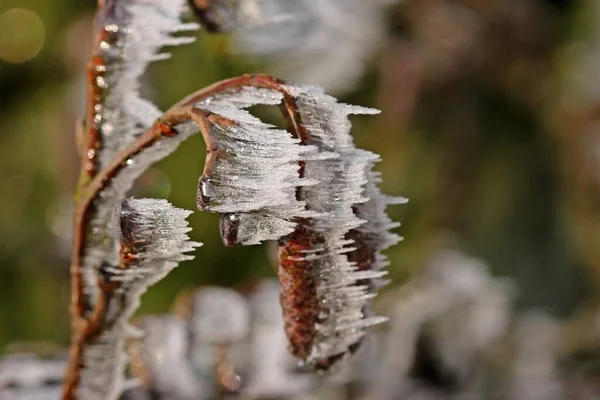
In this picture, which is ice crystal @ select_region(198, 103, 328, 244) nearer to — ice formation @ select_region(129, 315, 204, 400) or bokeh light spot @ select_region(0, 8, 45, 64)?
ice formation @ select_region(129, 315, 204, 400)

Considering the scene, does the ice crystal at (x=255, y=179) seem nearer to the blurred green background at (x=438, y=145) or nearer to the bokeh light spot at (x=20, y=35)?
the blurred green background at (x=438, y=145)

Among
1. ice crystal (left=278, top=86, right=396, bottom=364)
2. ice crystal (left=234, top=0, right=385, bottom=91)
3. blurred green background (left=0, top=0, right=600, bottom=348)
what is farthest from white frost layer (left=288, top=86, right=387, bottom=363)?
blurred green background (left=0, top=0, right=600, bottom=348)

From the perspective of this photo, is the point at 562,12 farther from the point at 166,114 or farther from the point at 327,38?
the point at 166,114

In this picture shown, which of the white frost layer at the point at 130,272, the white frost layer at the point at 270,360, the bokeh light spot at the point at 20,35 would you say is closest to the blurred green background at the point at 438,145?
the bokeh light spot at the point at 20,35

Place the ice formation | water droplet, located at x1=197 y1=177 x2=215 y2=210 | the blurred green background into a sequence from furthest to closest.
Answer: the blurred green background
the ice formation
water droplet, located at x1=197 y1=177 x2=215 y2=210

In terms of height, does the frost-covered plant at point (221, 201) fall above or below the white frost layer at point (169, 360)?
above

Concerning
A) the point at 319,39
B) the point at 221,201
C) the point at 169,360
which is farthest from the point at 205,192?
the point at 319,39

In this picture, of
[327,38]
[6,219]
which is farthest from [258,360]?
[6,219]

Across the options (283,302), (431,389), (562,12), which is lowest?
(431,389)
